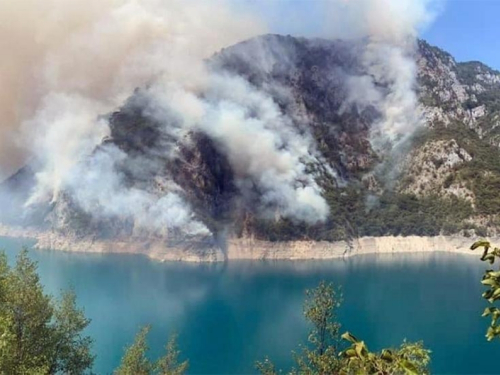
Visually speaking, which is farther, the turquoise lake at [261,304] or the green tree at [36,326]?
the turquoise lake at [261,304]

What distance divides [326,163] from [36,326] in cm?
13446

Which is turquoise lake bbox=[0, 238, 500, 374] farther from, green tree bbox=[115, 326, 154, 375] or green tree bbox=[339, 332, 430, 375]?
green tree bbox=[339, 332, 430, 375]

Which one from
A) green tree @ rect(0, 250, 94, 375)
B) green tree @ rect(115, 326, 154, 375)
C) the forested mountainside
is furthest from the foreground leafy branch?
the forested mountainside

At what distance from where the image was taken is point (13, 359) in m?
14.5

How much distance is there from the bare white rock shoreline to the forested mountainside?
216 centimetres

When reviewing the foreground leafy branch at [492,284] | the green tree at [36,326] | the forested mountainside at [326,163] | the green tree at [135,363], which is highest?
the forested mountainside at [326,163]

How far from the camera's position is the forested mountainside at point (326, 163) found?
12394 cm

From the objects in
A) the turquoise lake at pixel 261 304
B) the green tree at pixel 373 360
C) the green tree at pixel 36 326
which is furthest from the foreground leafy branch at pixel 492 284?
the turquoise lake at pixel 261 304

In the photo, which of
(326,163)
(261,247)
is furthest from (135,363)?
(326,163)

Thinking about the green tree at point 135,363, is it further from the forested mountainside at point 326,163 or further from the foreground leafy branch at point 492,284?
the forested mountainside at point 326,163

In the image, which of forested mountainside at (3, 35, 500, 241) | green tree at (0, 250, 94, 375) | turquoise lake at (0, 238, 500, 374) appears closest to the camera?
green tree at (0, 250, 94, 375)

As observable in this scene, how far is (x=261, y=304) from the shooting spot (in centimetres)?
7450

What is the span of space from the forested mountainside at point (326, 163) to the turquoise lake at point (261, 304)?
1181 cm

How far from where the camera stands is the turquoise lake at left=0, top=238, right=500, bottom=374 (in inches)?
1930
